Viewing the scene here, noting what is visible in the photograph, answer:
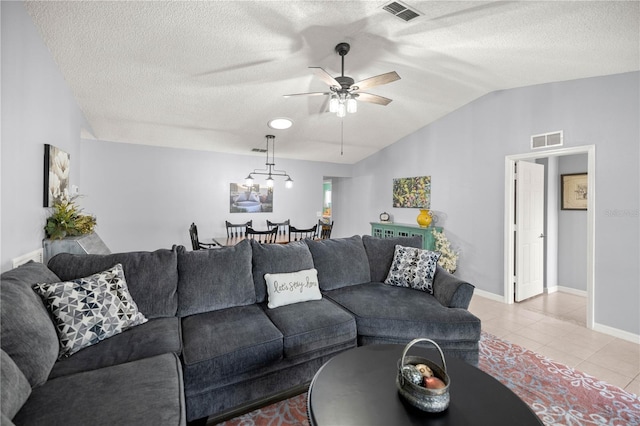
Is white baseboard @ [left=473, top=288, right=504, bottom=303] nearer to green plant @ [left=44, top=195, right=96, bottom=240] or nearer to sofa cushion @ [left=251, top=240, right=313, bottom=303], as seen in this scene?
sofa cushion @ [left=251, top=240, right=313, bottom=303]

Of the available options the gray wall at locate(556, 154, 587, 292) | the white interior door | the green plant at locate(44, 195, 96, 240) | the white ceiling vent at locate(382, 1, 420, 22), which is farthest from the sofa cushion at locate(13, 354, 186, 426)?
the gray wall at locate(556, 154, 587, 292)

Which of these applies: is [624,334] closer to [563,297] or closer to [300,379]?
[563,297]

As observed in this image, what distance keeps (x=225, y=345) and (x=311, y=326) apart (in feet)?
1.91

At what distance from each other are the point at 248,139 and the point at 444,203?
11.8ft

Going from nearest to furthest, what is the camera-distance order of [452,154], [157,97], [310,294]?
1. [310,294]
2. [157,97]
3. [452,154]

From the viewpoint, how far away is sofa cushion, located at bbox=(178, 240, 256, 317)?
86.5 inches

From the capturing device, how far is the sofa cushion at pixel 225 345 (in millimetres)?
1643

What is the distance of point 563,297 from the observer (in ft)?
13.9

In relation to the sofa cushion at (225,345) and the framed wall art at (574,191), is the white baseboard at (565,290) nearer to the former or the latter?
the framed wall art at (574,191)

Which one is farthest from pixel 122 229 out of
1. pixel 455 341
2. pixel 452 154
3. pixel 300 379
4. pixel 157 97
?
pixel 452 154

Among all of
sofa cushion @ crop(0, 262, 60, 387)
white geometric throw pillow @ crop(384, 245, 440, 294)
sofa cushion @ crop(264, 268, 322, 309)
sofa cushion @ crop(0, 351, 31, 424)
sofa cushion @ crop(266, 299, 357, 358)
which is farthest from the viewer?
white geometric throw pillow @ crop(384, 245, 440, 294)

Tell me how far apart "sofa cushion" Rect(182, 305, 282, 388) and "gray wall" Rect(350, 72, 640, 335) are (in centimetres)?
355

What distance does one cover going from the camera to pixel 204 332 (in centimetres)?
187

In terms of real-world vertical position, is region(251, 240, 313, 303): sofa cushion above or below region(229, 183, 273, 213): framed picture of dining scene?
below
